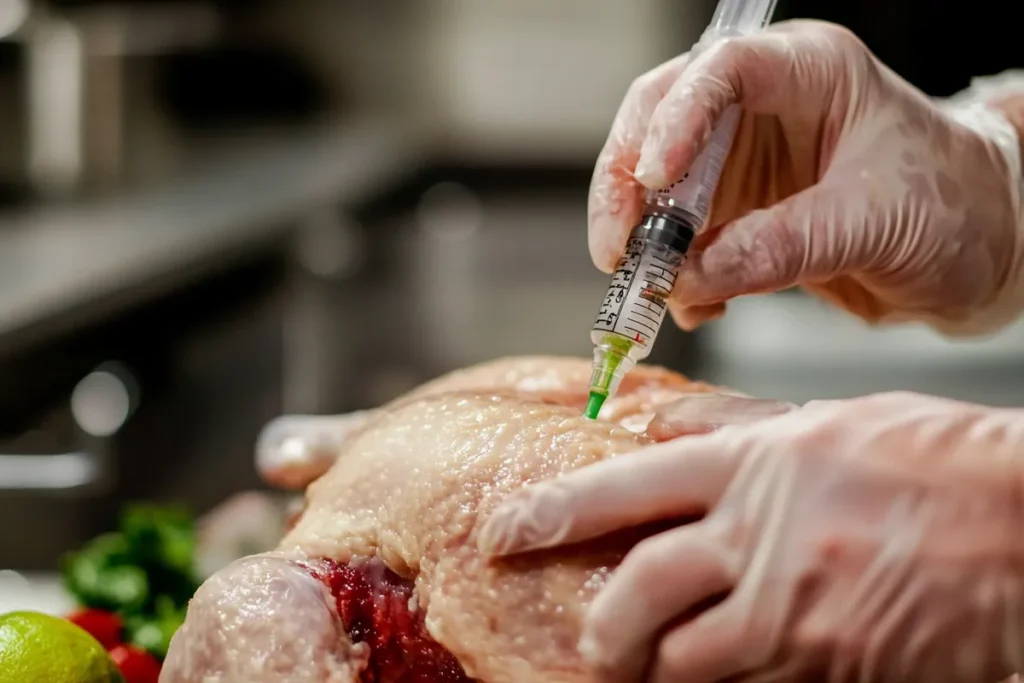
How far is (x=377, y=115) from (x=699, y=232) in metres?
4.41

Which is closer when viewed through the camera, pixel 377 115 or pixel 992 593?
pixel 992 593

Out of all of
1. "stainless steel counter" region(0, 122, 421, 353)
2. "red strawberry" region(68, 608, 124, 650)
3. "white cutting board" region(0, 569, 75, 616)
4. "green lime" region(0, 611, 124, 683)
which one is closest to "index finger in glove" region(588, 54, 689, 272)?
"green lime" region(0, 611, 124, 683)

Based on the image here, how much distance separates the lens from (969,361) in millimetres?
3916

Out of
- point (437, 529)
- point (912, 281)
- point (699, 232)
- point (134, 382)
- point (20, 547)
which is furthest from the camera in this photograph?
point (134, 382)

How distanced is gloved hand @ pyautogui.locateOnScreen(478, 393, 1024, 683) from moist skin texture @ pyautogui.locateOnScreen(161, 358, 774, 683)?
0.06 meters

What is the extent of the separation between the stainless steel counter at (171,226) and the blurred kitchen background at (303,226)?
10mm

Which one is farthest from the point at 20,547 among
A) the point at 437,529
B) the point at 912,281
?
the point at 912,281

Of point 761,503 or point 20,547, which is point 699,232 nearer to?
point 761,503

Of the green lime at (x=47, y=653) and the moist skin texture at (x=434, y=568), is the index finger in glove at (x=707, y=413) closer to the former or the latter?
the moist skin texture at (x=434, y=568)

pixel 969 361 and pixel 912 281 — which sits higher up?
pixel 912 281

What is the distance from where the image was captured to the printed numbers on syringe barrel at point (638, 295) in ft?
2.85

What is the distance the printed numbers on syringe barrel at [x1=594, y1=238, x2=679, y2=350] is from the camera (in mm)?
869

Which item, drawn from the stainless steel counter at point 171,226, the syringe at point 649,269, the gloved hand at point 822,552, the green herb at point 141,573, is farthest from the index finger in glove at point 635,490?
the stainless steel counter at point 171,226

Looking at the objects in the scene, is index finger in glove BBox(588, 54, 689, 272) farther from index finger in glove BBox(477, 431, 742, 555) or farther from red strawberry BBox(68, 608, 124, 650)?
red strawberry BBox(68, 608, 124, 650)
